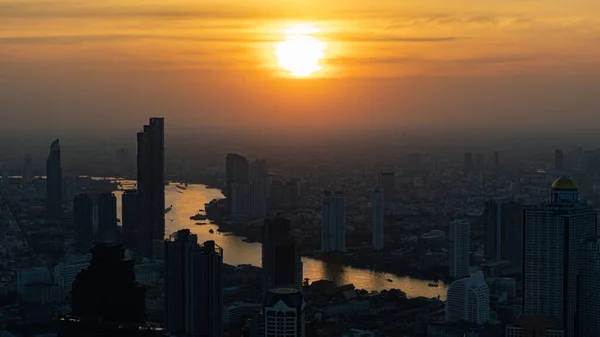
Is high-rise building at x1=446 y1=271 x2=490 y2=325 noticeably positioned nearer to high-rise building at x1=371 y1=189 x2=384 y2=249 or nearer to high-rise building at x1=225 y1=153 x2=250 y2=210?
high-rise building at x1=371 y1=189 x2=384 y2=249

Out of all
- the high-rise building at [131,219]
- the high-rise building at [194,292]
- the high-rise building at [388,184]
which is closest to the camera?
the high-rise building at [194,292]

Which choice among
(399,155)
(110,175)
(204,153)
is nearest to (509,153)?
(399,155)

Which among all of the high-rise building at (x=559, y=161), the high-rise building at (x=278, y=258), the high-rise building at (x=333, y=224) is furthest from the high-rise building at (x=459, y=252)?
the high-rise building at (x=559, y=161)

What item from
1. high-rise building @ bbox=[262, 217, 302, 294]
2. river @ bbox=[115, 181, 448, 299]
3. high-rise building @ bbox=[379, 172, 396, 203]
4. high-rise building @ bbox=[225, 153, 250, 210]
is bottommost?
river @ bbox=[115, 181, 448, 299]

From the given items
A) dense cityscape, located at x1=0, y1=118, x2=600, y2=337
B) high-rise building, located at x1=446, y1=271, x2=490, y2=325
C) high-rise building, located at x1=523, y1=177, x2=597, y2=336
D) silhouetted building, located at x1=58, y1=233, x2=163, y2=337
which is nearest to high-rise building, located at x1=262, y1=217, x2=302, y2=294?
dense cityscape, located at x1=0, y1=118, x2=600, y2=337

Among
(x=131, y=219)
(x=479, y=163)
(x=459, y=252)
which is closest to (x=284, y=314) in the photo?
(x=459, y=252)

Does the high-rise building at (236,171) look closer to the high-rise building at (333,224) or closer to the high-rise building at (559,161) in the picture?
the high-rise building at (333,224)
